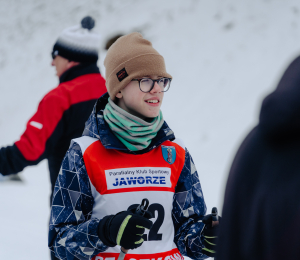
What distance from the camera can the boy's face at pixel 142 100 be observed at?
1.67 m

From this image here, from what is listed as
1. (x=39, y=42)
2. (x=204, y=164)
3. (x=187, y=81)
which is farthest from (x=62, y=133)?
(x=39, y=42)

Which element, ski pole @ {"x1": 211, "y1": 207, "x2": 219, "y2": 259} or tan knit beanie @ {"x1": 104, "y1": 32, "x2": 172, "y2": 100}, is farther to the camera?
tan knit beanie @ {"x1": 104, "y1": 32, "x2": 172, "y2": 100}

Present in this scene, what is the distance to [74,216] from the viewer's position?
1.52 meters

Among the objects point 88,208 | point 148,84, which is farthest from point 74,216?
point 148,84

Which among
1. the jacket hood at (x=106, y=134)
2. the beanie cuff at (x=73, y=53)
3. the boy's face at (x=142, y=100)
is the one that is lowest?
the jacket hood at (x=106, y=134)

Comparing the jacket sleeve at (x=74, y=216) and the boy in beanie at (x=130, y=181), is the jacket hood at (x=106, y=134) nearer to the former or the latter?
the boy in beanie at (x=130, y=181)

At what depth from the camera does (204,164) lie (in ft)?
19.7

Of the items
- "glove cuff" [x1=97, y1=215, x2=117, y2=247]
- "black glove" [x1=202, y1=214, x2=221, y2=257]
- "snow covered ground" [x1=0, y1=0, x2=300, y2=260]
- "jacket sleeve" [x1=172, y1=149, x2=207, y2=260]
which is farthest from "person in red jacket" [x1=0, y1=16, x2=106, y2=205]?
"snow covered ground" [x1=0, y1=0, x2=300, y2=260]

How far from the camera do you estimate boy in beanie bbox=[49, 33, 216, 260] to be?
148 centimetres

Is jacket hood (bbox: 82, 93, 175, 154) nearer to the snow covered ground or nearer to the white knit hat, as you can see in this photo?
the white knit hat

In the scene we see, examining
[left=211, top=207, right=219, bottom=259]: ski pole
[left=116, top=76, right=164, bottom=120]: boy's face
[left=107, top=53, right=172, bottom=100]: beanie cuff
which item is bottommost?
[left=211, top=207, right=219, bottom=259]: ski pole

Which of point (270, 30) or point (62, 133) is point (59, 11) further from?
point (62, 133)

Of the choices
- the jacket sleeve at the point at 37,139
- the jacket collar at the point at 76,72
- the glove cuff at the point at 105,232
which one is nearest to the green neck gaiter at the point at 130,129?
the glove cuff at the point at 105,232

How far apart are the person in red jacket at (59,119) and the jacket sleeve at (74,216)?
0.86 m
